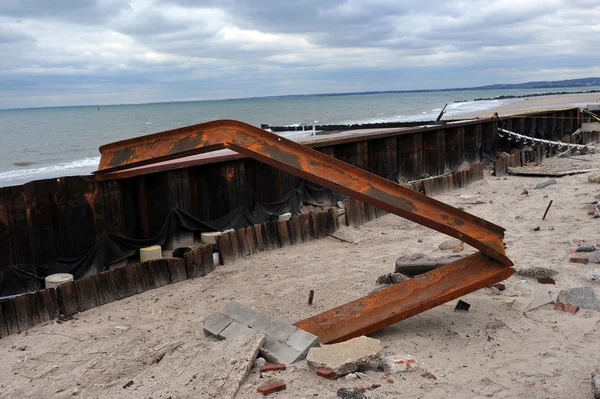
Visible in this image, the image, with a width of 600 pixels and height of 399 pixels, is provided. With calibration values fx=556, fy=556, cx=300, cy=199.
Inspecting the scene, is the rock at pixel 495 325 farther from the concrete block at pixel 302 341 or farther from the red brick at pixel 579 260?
the red brick at pixel 579 260

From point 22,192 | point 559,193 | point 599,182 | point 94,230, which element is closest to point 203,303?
point 94,230

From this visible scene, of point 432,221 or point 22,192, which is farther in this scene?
point 22,192

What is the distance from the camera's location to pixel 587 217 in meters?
9.16

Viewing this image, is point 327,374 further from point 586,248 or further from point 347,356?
point 586,248

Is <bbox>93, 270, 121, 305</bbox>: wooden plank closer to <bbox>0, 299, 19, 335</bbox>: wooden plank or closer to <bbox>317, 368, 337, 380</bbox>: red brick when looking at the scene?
<bbox>0, 299, 19, 335</bbox>: wooden plank

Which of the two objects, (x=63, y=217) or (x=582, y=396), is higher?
(x=63, y=217)

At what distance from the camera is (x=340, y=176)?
514cm

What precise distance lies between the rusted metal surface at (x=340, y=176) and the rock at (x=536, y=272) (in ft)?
4.66

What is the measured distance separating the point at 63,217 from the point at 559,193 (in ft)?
31.0

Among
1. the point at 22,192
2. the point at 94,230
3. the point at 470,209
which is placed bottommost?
the point at 470,209

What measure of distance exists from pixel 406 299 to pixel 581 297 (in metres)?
1.84

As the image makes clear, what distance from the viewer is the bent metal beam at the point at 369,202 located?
5074 mm

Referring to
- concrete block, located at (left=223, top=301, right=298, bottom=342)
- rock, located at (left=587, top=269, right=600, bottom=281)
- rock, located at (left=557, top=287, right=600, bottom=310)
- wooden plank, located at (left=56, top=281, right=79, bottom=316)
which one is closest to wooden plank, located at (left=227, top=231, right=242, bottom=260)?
wooden plank, located at (left=56, top=281, right=79, bottom=316)

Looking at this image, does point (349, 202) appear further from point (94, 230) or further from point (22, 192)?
point (22, 192)
